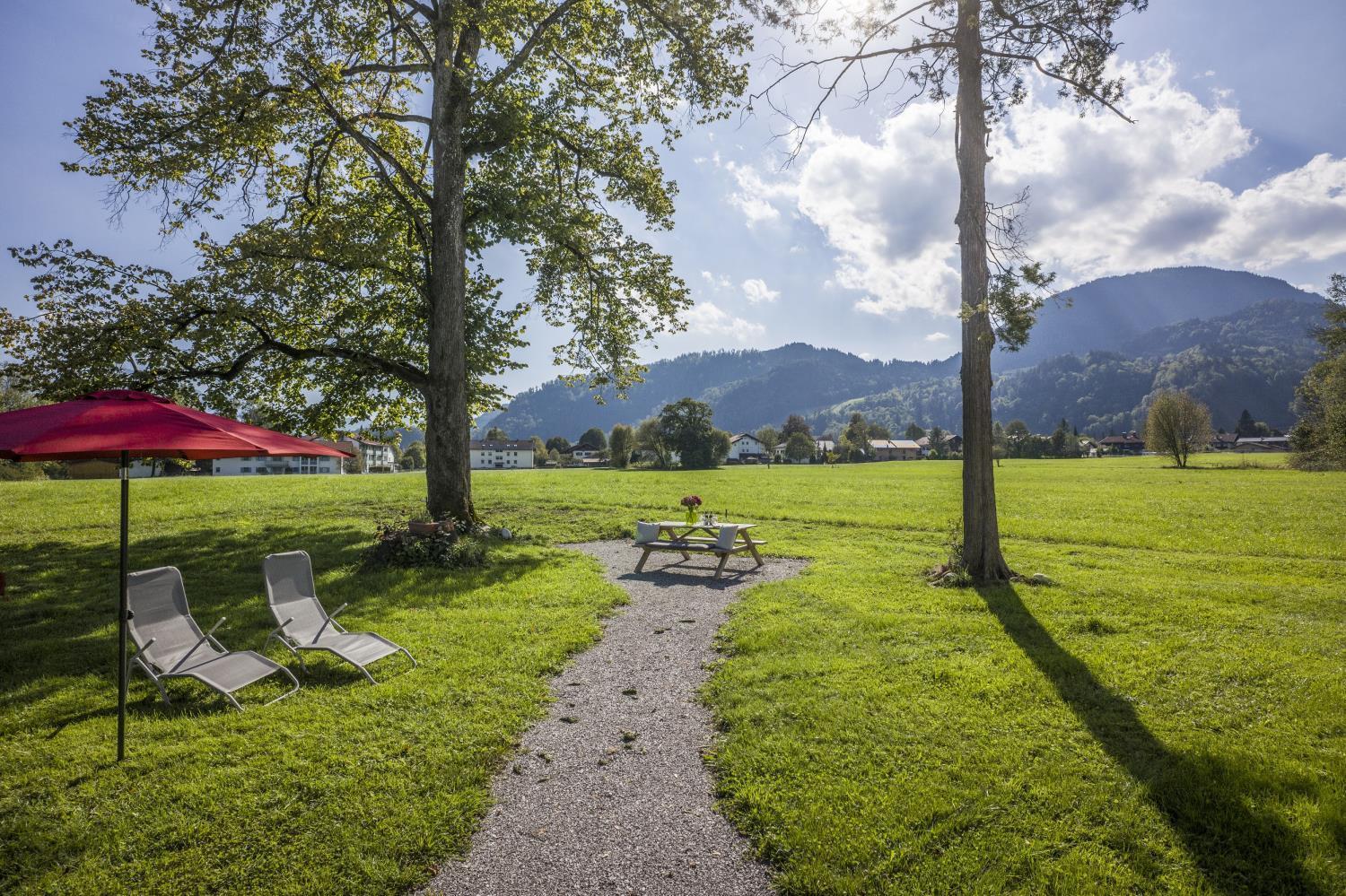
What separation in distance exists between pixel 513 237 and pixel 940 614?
15727 mm

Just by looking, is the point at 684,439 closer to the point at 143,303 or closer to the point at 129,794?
the point at 143,303

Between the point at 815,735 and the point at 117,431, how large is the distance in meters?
6.33

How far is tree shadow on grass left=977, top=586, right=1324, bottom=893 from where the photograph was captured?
385 centimetres

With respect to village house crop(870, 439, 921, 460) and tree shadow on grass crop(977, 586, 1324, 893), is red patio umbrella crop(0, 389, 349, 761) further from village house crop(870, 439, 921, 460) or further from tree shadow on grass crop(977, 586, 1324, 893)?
village house crop(870, 439, 921, 460)

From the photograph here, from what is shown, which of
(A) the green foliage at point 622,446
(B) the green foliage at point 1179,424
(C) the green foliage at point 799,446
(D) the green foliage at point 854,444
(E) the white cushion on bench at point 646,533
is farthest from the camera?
(D) the green foliage at point 854,444

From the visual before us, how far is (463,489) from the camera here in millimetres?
16625

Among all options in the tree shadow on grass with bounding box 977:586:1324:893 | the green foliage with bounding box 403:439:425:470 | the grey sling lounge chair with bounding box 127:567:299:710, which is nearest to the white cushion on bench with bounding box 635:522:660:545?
the grey sling lounge chair with bounding box 127:567:299:710

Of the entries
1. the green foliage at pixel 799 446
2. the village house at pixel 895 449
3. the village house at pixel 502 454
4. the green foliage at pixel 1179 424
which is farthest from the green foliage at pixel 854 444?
the village house at pixel 502 454

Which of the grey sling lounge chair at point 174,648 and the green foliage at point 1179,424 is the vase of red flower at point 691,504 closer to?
the grey sling lounge chair at point 174,648

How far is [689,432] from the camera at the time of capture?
7844cm

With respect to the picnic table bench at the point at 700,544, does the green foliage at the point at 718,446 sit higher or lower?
higher

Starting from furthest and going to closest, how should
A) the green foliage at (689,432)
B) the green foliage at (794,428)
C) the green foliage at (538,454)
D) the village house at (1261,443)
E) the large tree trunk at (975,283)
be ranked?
the green foliage at (538,454), the village house at (1261,443), the green foliage at (794,428), the green foliage at (689,432), the large tree trunk at (975,283)

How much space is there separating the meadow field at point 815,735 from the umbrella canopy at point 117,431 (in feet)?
8.42

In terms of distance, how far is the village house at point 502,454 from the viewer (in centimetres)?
15175
